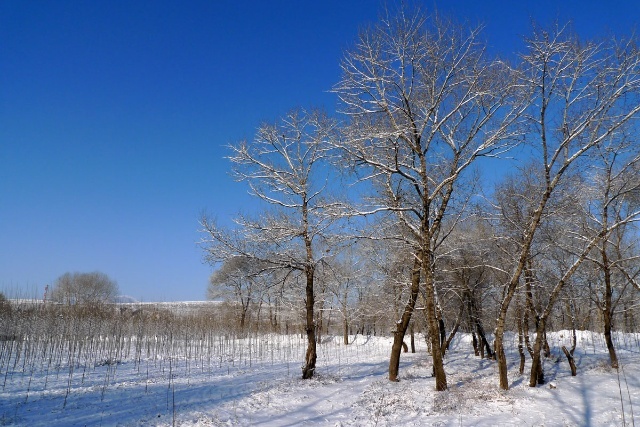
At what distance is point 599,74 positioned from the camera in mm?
10227

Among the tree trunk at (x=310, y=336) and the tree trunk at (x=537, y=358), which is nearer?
the tree trunk at (x=537, y=358)

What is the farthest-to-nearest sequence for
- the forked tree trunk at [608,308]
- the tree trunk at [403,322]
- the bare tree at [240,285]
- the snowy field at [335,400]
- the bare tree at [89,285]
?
the bare tree at [89,285] < the forked tree trunk at [608,308] < the bare tree at [240,285] < the tree trunk at [403,322] < the snowy field at [335,400]

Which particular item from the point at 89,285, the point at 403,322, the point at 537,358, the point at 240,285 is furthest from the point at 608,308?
the point at 89,285

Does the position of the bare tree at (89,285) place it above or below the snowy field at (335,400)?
above

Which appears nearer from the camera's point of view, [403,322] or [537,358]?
[537,358]

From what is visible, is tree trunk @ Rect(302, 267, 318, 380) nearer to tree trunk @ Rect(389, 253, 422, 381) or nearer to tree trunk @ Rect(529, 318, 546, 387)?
tree trunk @ Rect(389, 253, 422, 381)

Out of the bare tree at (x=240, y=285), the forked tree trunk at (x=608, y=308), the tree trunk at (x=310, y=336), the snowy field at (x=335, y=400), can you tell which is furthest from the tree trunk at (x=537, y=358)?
the bare tree at (x=240, y=285)

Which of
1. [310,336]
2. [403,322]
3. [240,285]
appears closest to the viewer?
[403,322]

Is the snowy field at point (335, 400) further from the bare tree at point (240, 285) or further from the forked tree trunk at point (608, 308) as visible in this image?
the bare tree at point (240, 285)

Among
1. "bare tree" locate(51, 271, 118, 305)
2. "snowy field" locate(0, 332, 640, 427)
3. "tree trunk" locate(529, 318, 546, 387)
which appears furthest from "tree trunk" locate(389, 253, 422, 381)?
"bare tree" locate(51, 271, 118, 305)

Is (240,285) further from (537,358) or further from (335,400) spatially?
(537,358)

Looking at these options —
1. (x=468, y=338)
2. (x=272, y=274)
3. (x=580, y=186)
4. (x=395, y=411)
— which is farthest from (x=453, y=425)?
(x=468, y=338)

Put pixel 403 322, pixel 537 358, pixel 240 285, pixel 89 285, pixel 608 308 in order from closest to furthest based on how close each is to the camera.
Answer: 1. pixel 537 358
2. pixel 403 322
3. pixel 608 308
4. pixel 240 285
5. pixel 89 285

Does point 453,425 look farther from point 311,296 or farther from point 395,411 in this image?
point 311,296
